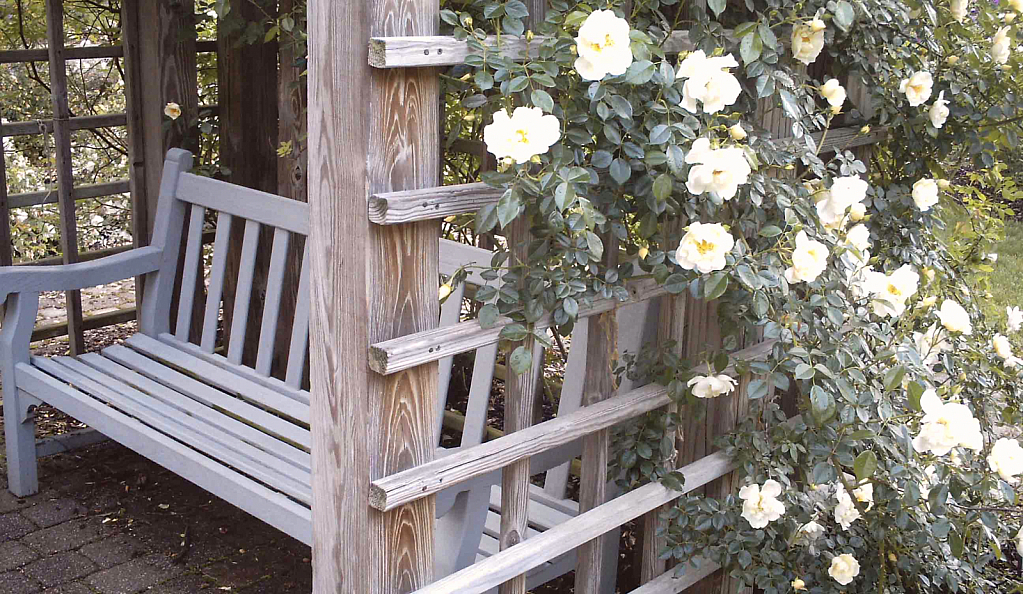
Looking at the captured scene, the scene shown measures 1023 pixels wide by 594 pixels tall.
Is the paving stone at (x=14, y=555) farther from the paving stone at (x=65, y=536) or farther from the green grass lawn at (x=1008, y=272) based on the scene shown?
the green grass lawn at (x=1008, y=272)

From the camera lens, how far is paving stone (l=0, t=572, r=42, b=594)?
2.82 metres

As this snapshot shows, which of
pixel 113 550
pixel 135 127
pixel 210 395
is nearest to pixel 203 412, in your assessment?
pixel 210 395

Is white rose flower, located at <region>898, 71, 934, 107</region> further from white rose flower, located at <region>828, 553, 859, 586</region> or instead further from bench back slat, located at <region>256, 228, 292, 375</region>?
bench back slat, located at <region>256, 228, 292, 375</region>

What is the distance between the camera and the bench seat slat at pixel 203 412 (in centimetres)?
273

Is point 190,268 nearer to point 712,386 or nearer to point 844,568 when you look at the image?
point 712,386

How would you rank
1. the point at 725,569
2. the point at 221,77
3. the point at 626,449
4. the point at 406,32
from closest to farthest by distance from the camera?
the point at 406,32 < the point at 626,449 < the point at 725,569 < the point at 221,77

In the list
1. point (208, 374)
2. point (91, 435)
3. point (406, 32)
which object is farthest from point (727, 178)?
point (91, 435)

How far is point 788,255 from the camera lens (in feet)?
6.81

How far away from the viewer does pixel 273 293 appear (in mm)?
3070

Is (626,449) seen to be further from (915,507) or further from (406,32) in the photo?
(406,32)

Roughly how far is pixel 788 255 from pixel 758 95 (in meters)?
0.33

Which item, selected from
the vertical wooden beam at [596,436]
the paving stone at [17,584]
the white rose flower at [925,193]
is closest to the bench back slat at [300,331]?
the paving stone at [17,584]

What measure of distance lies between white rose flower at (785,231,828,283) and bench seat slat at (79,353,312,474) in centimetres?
134

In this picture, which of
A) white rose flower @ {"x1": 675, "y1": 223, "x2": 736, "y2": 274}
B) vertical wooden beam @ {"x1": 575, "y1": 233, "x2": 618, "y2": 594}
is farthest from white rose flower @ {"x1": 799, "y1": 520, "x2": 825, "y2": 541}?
white rose flower @ {"x1": 675, "y1": 223, "x2": 736, "y2": 274}
